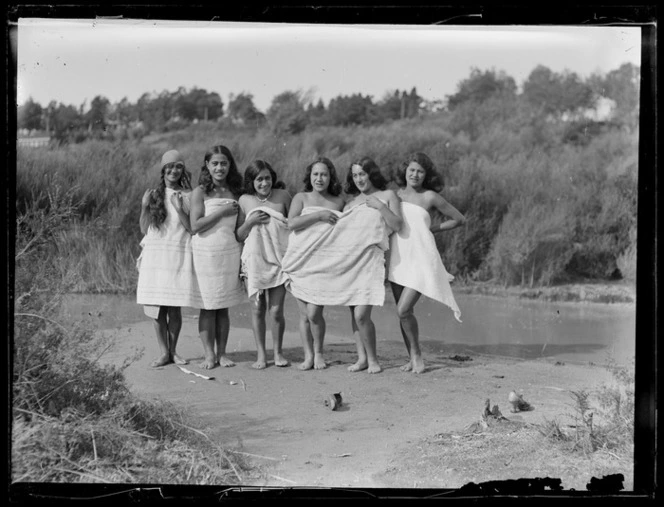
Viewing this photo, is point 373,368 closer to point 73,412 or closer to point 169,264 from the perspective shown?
point 169,264

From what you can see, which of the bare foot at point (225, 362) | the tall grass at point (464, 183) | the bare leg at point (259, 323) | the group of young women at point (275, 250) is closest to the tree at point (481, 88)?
the tall grass at point (464, 183)

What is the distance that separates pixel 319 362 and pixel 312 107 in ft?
6.94

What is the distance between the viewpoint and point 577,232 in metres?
8.10

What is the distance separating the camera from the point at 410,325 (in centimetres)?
727

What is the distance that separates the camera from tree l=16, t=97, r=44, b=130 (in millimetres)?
6918

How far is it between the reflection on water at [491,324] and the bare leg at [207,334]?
381 millimetres

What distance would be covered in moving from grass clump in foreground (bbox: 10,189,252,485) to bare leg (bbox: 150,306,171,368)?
0.28 metres

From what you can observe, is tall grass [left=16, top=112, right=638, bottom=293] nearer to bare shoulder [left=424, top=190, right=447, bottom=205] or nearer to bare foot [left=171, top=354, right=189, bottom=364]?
bare shoulder [left=424, top=190, right=447, bottom=205]

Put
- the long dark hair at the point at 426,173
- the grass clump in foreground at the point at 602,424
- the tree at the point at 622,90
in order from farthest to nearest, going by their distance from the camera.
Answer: the long dark hair at the point at 426,173 < the tree at the point at 622,90 < the grass clump in foreground at the point at 602,424

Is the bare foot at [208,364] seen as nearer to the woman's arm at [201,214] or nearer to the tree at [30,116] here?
the woman's arm at [201,214]

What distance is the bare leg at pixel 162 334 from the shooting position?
23.6ft

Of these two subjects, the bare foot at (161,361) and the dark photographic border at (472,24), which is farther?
the bare foot at (161,361)

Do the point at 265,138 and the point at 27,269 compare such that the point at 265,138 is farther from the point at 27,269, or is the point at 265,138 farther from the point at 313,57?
the point at 27,269

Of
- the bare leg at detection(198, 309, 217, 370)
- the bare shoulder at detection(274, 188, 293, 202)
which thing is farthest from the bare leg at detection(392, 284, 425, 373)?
the bare leg at detection(198, 309, 217, 370)
